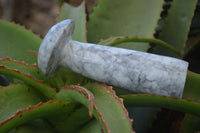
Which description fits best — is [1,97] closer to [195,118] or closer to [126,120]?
[126,120]

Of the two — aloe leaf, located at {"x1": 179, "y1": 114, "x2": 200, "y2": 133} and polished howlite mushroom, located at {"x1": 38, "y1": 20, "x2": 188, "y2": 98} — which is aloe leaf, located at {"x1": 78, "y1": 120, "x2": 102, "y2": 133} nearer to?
polished howlite mushroom, located at {"x1": 38, "y1": 20, "x2": 188, "y2": 98}

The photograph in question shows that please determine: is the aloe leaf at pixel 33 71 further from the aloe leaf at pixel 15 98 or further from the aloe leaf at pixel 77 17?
the aloe leaf at pixel 77 17

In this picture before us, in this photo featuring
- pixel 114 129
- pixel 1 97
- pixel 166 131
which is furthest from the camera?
pixel 166 131

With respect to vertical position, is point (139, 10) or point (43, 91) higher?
point (139, 10)

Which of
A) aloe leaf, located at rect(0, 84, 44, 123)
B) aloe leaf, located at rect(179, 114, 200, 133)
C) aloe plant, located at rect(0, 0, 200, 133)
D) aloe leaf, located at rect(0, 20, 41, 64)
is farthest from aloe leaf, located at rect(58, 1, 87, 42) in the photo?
aloe leaf, located at rect(179, 114, 200, 133)

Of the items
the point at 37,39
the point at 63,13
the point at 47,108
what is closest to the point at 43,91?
the point at 47,108

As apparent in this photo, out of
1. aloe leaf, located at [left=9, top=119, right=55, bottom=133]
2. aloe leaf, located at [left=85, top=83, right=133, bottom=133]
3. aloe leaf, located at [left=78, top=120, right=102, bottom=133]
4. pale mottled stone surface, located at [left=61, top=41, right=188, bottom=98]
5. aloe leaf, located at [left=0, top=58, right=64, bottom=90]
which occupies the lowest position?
aloe leaf, located at [left=9, top=119, right=55, bottom=133]

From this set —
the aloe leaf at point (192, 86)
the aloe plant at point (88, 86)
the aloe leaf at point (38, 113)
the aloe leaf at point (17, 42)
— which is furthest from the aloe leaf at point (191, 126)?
the aloe leaf at point (17, 42)
